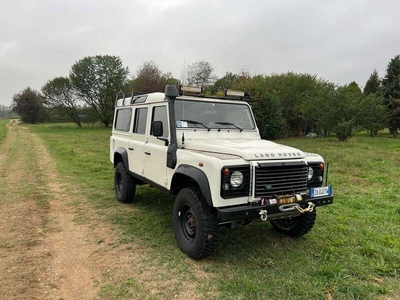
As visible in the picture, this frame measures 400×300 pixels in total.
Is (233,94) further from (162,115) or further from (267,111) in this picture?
(267,111)

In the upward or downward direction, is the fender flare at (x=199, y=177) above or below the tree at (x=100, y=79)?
below

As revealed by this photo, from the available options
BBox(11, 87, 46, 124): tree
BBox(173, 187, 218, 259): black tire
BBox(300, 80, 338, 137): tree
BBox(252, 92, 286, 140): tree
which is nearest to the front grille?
BBox(173, 187, 218, 259): black tire

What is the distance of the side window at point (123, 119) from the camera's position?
20.3 ft

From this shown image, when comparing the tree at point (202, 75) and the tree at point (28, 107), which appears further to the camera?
the tree at point (28, 107)

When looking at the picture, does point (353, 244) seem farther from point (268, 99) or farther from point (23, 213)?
point (268, 99)

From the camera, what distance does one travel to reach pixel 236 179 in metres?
3.43

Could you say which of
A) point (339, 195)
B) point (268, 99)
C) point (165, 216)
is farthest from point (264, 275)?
point (268, 99)

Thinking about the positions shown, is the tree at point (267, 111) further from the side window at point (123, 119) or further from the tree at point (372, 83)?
the tree at point (372, 83)

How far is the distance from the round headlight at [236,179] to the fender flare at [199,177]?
11.5 inches

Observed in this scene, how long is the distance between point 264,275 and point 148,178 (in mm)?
2548

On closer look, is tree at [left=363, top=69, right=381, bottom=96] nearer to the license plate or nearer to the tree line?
the tree line

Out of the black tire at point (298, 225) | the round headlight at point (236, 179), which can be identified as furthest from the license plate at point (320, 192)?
the round headlight at point (236, 179)

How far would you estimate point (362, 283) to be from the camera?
11.0 ft

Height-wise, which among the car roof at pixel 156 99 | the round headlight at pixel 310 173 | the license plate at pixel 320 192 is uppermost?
the car roof at pixel 156 99
